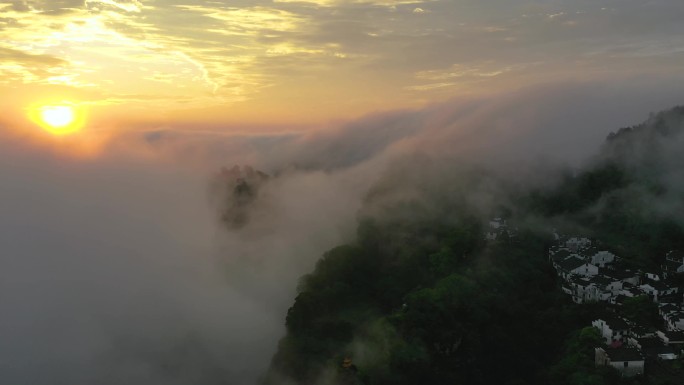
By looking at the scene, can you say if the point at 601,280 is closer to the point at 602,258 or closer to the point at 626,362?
the point at 602,258

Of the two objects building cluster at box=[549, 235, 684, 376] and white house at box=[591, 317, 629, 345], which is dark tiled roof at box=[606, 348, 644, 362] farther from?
white house at box=[591, 317, 629, 345]

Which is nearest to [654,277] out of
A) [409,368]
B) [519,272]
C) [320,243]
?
[519,272]

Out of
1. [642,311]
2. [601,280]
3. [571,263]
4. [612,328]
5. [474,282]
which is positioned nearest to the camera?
[612,328]

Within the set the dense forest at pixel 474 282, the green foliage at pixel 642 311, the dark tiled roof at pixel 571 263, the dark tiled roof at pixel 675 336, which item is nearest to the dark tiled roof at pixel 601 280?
the dark tiled roof at pixel 571 263

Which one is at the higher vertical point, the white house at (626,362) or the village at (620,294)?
the white house at (626,362)

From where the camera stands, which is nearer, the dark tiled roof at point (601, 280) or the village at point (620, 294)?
the village at point (620, 294)

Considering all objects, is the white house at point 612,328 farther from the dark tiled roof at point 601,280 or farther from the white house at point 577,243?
the white house at point 577,243

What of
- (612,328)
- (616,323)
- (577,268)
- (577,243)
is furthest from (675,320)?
(577,243)
